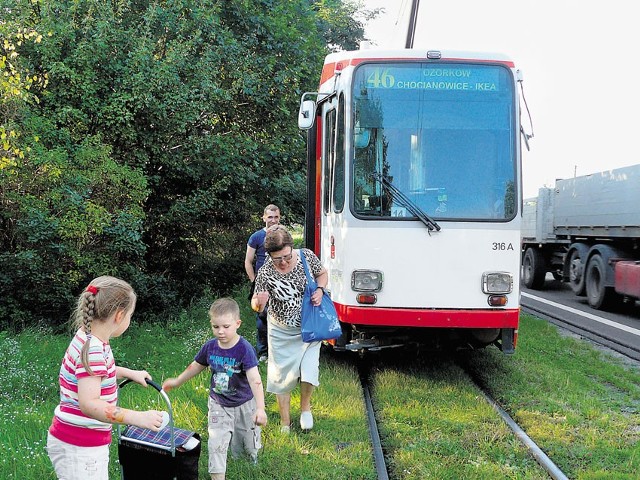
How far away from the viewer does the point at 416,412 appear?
6070mm

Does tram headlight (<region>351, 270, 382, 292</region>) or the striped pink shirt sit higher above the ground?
tram headlight (<region>351, 270, 382, 292</region>)

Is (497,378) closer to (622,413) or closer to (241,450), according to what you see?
(622,413)

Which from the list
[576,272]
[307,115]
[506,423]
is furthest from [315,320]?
[576,272]

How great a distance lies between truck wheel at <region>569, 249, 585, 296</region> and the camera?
15.7 metres

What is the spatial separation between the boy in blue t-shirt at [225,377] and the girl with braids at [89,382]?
106 cm

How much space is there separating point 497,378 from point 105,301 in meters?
5.40

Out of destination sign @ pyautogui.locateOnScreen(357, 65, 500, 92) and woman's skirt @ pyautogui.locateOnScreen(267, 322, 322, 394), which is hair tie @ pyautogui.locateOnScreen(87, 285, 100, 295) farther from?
destination sign @ pyautogui.locateOnScreen(357, 65, 500, 92)

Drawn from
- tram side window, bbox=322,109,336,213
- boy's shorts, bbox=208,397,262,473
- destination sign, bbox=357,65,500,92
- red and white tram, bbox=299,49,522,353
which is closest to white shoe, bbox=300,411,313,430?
boy's shorts, bbox=208,397,262,473

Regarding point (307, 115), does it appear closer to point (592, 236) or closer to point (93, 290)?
point (93, 290)

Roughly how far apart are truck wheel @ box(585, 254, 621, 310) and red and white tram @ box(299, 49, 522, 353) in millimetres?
8187

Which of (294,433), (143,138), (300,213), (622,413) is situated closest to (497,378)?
(622,413)

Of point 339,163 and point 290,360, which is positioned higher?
point 339,163

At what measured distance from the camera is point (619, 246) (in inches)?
573

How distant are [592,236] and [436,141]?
958cm
